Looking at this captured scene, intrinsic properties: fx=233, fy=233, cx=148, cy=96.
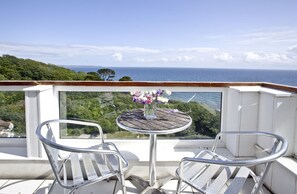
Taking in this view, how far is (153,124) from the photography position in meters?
2.14

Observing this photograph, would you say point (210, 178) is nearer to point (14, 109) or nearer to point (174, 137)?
point (174, 137)

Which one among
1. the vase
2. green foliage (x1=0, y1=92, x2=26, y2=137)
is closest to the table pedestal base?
the vase

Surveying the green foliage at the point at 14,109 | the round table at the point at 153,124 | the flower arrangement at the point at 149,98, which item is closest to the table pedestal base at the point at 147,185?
the round table at the point at 153,124

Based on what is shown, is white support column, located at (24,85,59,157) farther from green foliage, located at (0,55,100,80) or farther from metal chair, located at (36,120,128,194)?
green foliage, located at (0,55,100,80)

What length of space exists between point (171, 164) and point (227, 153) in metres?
0.81

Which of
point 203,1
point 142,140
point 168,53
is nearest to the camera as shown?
point 142,140

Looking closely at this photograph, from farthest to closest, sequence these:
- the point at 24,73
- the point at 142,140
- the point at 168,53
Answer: the point at 168,53
the point at 24,73
the point at 142,140

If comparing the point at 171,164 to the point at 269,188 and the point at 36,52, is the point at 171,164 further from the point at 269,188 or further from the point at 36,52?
the point at 36,52

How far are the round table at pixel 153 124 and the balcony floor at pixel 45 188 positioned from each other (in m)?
0.28

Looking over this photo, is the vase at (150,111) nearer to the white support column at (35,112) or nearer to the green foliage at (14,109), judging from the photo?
the white support column at (35,112)

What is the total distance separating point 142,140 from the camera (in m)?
3.21

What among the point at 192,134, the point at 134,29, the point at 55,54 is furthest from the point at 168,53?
the point at 192,134

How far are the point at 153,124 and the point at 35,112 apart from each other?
142 centimetres

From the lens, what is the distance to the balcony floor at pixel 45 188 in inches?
96.3
